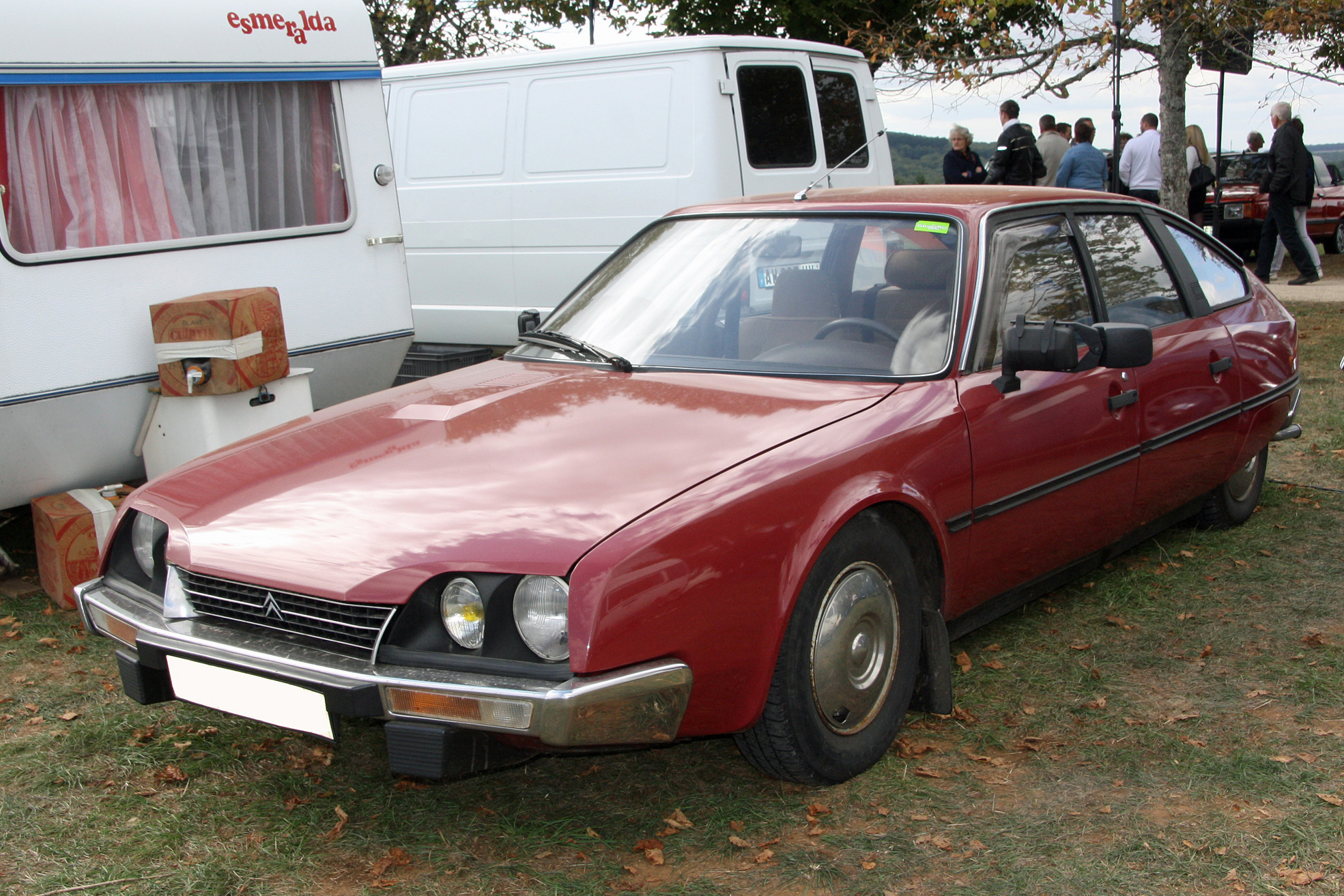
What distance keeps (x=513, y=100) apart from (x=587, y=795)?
633 centimetres

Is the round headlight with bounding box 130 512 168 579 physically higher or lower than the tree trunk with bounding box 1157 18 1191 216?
lower

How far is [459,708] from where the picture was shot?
2.58 metres

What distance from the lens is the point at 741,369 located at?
3689 millimetres

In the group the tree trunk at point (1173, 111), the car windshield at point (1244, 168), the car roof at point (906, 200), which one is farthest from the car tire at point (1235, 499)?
the car windshield at point (1244, 168)

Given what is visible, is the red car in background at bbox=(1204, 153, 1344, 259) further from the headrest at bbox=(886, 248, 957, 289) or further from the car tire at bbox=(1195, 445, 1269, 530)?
the headrest at bbox=(886, 248, 957, 289)

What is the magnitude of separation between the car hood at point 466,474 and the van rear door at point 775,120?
4468mm

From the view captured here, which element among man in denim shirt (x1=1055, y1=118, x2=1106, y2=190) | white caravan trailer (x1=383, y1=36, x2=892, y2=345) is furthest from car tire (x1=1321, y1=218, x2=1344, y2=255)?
white caravan trailer (x1=383, y1=36, x2=892, y2=345)

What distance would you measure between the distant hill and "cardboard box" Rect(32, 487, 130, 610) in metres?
7.51

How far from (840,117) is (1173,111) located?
6394 millimetres

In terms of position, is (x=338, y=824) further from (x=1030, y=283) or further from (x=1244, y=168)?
(x=1244, y=168)

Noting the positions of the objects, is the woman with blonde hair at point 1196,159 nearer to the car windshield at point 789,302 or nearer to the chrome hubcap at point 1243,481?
the chrome hubcap at point 1243,481

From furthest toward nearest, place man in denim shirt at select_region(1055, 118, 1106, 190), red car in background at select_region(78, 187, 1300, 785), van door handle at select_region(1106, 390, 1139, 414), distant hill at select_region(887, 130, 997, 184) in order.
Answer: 1. man in denim shirt at select_region(1055, 118, 1106, 190)
2. distant hill at select_region(887, 130, 997, 184)
3. van door handle at select_region(1106, 390, 1139, 414)
4. red car in background at select_region(78, 187, 1300, 785)

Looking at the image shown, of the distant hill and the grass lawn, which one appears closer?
the grass lawn

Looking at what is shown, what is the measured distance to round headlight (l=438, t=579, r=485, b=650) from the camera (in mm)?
2670
